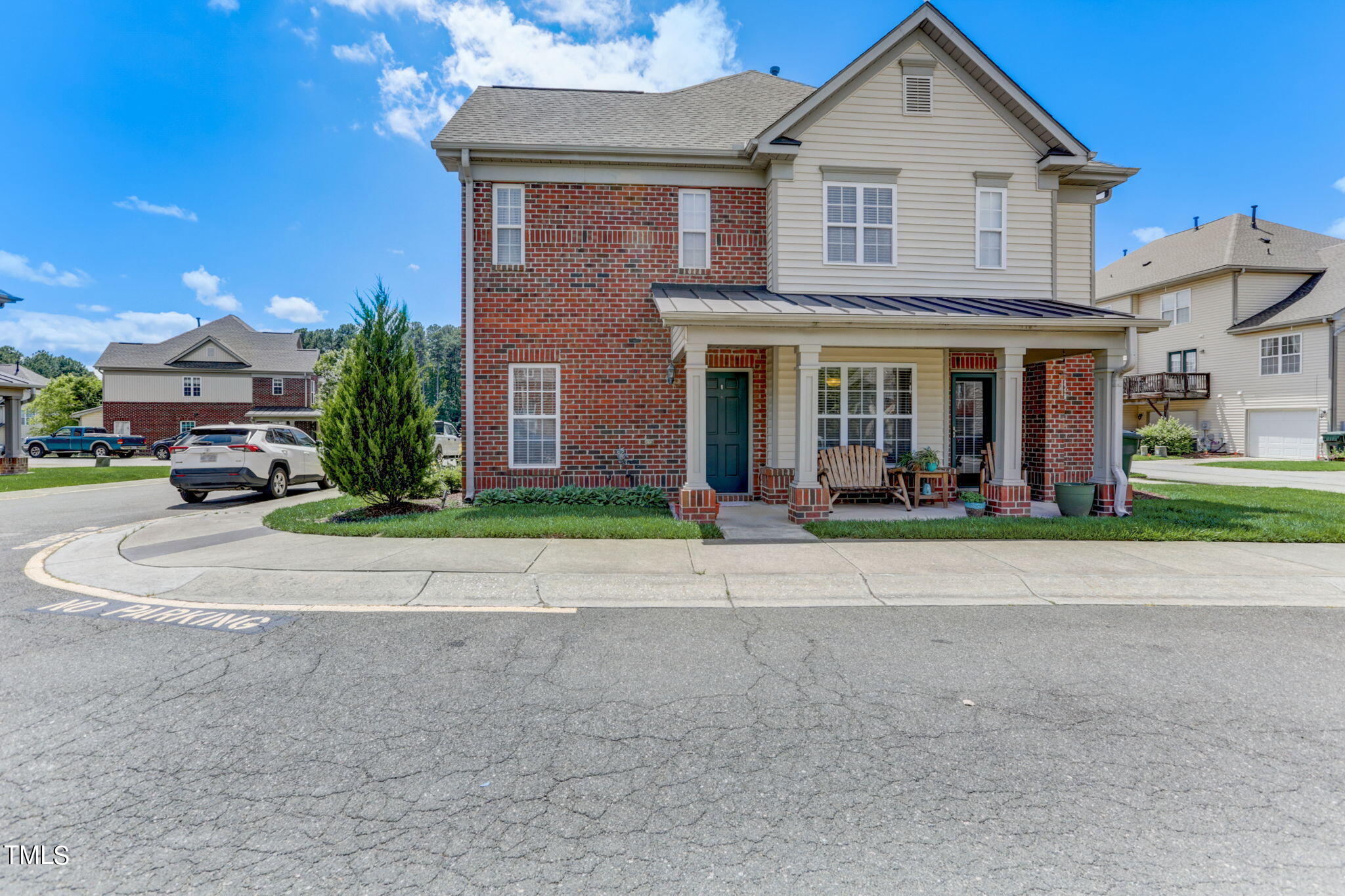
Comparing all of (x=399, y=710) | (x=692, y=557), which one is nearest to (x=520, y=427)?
(x=692, y=557)

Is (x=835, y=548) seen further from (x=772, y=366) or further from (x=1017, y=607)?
(x=772, y=366)

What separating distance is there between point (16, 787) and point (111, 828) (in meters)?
0.75

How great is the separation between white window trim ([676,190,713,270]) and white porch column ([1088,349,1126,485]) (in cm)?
729

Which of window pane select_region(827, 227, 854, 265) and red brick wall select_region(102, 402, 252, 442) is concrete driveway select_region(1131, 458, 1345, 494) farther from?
red brick wall select_region(102, 402, 252, 442)

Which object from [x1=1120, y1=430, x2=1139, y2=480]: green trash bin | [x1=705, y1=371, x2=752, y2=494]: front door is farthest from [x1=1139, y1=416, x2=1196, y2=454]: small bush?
[x1=705, y1=371, x2=752, y2=494]: front door

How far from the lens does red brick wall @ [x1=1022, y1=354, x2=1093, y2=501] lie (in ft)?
42.6

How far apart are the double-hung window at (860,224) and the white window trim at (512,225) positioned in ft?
19.2

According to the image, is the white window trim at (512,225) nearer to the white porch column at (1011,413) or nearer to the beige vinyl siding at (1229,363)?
the white porch column at (1011,413)

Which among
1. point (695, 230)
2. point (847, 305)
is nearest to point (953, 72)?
point (847, 305)

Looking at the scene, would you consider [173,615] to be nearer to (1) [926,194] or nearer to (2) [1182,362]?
(1) [926,194]

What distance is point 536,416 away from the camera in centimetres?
1226

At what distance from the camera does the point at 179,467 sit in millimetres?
13258

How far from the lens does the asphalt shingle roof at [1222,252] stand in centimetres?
2777

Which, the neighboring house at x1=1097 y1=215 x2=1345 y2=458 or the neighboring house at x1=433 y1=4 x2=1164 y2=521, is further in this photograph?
the neighboring house at x1=1097 y1=215 x2=1345 y2=458
